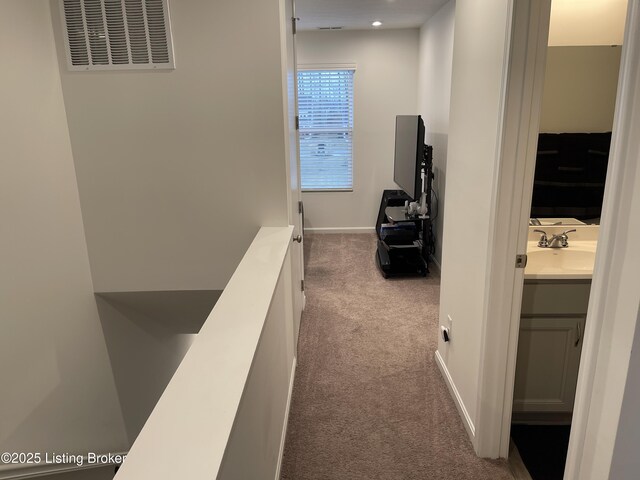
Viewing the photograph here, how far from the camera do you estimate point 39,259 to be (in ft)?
7.13

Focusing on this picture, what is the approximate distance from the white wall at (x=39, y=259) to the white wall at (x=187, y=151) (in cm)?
10

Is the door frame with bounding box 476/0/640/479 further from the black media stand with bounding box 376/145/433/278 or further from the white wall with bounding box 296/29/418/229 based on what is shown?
the white wall with bounding box 296/29/418/229

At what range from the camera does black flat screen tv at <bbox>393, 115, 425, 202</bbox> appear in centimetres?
384

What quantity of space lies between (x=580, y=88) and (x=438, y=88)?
217cm

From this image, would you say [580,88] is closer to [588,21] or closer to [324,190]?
A: [588,21]

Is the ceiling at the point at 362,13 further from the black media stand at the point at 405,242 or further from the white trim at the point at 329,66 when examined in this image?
the black media stand at the point at 405,242

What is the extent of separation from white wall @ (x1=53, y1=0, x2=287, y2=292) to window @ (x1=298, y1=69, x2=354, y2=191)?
10.3 ft

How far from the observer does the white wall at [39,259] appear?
1.98 m

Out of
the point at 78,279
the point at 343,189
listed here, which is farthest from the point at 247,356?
the point at 343,189

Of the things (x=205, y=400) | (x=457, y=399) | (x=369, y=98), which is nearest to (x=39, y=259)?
(x=205, y=400)

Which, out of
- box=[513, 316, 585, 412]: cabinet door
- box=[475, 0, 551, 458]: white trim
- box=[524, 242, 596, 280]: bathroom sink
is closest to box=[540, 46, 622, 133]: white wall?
box=[524, 242, 596, 280]: bathroom sink

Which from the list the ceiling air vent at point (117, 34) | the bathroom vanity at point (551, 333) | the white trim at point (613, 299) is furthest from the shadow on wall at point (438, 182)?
the white trim at point (613, 299)

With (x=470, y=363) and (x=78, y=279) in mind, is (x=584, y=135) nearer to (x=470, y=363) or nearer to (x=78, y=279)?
(x=470, y=363)

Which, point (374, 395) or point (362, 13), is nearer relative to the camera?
point (374, 395)
